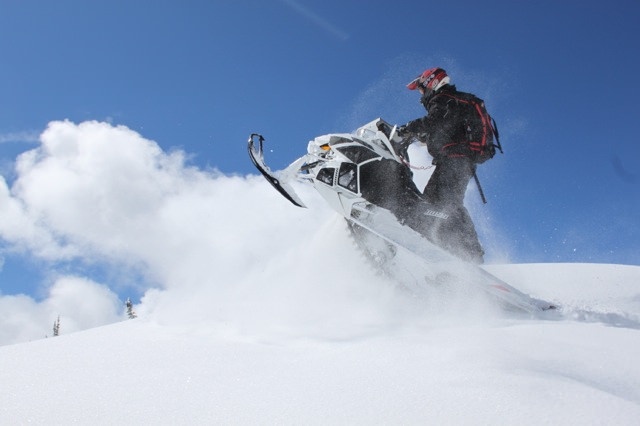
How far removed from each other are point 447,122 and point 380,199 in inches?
44.7

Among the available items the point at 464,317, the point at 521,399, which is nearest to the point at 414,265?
the point at 464,317

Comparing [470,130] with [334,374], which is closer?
[334,374]

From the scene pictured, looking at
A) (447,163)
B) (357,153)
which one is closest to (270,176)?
(357,153)

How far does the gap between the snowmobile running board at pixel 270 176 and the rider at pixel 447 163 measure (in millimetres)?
1541

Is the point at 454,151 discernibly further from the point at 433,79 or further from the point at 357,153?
the point at 357,153

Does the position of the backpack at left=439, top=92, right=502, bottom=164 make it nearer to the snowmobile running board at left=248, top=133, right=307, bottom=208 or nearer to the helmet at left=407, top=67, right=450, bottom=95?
the helmet at left=407, top=67, right=450, bottom=95

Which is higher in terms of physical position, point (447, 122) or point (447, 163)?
point (447, 122)

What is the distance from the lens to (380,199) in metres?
5.48

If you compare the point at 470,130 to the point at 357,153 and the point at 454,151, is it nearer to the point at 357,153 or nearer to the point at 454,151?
the point at 454,151

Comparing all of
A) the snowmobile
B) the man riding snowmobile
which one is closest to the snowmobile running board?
the snowmobile

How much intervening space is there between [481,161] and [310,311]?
2589 mm

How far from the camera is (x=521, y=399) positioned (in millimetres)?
2125

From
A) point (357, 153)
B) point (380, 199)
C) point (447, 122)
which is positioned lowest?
point (380, 199)

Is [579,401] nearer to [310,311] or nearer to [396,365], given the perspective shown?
[396,365]
